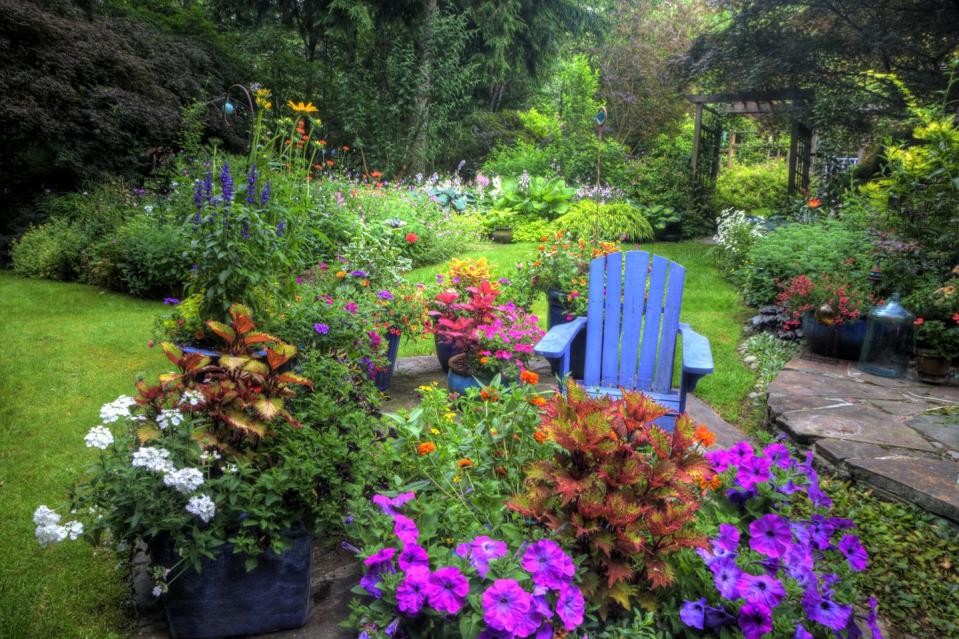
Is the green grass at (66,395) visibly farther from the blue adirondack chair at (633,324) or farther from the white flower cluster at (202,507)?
the blue adirondack chair at (633,324)

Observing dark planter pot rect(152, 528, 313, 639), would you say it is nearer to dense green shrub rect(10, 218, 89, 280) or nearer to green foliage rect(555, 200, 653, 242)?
green foliage rect(555, 200, 653, 242)

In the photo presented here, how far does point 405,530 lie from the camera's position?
1.30 metres

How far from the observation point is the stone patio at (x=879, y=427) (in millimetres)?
2361

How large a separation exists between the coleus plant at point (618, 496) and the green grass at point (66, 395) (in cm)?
127

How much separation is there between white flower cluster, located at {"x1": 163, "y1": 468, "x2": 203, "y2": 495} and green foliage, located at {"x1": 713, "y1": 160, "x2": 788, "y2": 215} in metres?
10.7

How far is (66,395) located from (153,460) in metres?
2.50

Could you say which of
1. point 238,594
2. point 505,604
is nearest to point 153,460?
point 238,594

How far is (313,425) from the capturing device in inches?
72.9

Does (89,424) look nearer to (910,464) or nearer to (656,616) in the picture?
(656,616)

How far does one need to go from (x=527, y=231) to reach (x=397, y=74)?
5.18 meters

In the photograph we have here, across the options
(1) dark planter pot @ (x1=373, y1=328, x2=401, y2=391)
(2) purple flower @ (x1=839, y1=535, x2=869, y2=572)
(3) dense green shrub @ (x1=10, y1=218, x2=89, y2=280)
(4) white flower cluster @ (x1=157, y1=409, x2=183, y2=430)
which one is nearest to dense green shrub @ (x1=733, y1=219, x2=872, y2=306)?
(1) dark planter pot @ (x1=373, y1=328, x2=401, y2=391)

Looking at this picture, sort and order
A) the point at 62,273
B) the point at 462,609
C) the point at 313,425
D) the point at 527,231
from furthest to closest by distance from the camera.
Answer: the point at 527,231, the point at 62,273, the point at 313,425, the point at 462,609

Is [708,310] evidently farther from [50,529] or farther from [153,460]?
[50,529]

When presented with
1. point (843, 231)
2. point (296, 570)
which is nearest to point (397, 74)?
point (843, 231)
